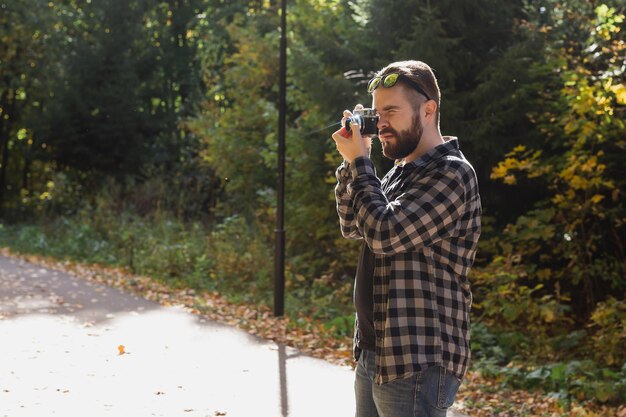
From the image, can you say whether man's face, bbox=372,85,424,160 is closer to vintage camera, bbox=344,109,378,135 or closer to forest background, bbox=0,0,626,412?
vintage camera, bbox=344,109,378,135

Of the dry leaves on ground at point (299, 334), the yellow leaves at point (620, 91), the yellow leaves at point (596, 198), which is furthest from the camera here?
the yellow leaves at point (596, 198)

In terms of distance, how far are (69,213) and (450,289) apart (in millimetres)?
20948

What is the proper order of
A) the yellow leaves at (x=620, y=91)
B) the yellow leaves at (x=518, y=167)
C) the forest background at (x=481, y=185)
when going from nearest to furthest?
the yellow leaves at (x=620, y=91)
the forest background at (x=481, y=185)
the yellow leaves at (x=518, y=167)

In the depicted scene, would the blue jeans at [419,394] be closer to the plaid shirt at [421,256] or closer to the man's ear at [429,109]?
the plaid shirt at [421,256]

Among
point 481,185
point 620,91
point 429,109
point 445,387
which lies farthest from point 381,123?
point 481,185

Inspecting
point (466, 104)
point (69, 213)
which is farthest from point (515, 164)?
point (69, 213)

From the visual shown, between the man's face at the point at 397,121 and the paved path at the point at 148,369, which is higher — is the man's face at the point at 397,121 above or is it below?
above

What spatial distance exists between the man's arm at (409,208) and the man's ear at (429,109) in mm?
162

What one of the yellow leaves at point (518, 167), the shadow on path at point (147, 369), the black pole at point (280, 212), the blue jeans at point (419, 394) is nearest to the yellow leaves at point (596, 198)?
the yellow leaves at point (518, 167)

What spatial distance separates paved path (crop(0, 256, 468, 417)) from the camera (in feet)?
21.2

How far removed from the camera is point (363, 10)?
11.0 metres

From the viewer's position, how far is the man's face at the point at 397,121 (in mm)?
2748

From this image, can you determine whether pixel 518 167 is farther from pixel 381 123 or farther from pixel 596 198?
pixel 381 123

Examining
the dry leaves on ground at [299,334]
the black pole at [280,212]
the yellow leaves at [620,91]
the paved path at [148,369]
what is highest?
the yellow leaves at [620,91]
